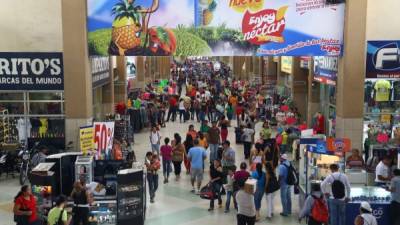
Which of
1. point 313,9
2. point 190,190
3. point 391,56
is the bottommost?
point 190,190

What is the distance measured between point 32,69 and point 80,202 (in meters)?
6.95

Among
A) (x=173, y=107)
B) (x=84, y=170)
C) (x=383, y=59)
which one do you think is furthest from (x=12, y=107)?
(x=383, y=59)

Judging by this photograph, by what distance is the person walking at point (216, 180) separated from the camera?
12.6 meters

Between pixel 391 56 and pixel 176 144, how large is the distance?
6792mm

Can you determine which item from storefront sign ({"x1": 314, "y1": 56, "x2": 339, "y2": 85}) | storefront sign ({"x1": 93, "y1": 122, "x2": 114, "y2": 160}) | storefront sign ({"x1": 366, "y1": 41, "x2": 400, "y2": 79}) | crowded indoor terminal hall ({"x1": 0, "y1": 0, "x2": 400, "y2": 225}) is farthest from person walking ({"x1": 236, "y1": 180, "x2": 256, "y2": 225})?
storefront sign ({"x1": 314, "y1": 56, "x2": 339, "y2": 85})

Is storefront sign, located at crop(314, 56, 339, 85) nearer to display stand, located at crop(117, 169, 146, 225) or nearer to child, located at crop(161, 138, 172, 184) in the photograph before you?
child, located at crop(161, 138, 172, 184)

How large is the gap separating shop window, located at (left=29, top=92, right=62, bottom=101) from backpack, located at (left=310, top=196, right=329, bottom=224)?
960 centimetres

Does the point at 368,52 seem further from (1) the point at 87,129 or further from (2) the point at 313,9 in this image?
(1) the point at 87,129

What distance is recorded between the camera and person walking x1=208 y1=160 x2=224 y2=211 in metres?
12.6

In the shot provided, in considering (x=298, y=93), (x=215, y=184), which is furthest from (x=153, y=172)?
(x=298, y=93)

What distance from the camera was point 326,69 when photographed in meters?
18.2

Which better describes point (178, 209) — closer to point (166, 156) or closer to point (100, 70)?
point (166, 156)

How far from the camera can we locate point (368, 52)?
49.8 feet

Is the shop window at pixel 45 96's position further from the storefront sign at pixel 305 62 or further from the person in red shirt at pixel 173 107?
the storefront sign at pixel 305 62
